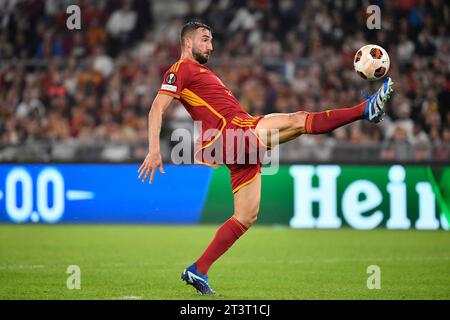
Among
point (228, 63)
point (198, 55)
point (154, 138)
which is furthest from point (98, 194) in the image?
point (154, 138)

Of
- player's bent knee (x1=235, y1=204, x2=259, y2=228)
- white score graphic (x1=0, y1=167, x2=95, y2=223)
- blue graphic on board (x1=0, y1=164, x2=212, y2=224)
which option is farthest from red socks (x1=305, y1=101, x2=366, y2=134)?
white score graphic (x1=0, y1=167, x2=95, y2=223)

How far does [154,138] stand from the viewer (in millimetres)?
7352

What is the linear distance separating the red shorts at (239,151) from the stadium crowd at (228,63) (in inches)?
293

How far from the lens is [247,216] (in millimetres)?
7699

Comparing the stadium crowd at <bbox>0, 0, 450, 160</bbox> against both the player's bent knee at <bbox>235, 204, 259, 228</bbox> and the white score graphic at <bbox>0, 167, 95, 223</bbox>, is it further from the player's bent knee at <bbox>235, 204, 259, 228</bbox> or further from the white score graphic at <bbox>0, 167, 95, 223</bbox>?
the player's bent knee at <bbox>235, 204, 259, 228</bbox>

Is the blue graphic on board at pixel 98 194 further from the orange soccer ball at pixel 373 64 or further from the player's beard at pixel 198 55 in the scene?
the orange soccer ball at pixel 373 64

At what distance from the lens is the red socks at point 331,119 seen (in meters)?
7.32

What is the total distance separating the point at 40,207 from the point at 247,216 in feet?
24.7

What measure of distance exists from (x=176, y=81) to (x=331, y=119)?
4.41 feet

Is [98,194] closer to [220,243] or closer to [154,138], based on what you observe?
[220,243]

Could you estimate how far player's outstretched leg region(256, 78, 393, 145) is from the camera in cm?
720

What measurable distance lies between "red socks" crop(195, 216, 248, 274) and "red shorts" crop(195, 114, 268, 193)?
1.05ft

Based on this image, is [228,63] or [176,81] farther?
[228,63]

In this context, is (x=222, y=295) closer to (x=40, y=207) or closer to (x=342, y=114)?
(x=342, y=114)
